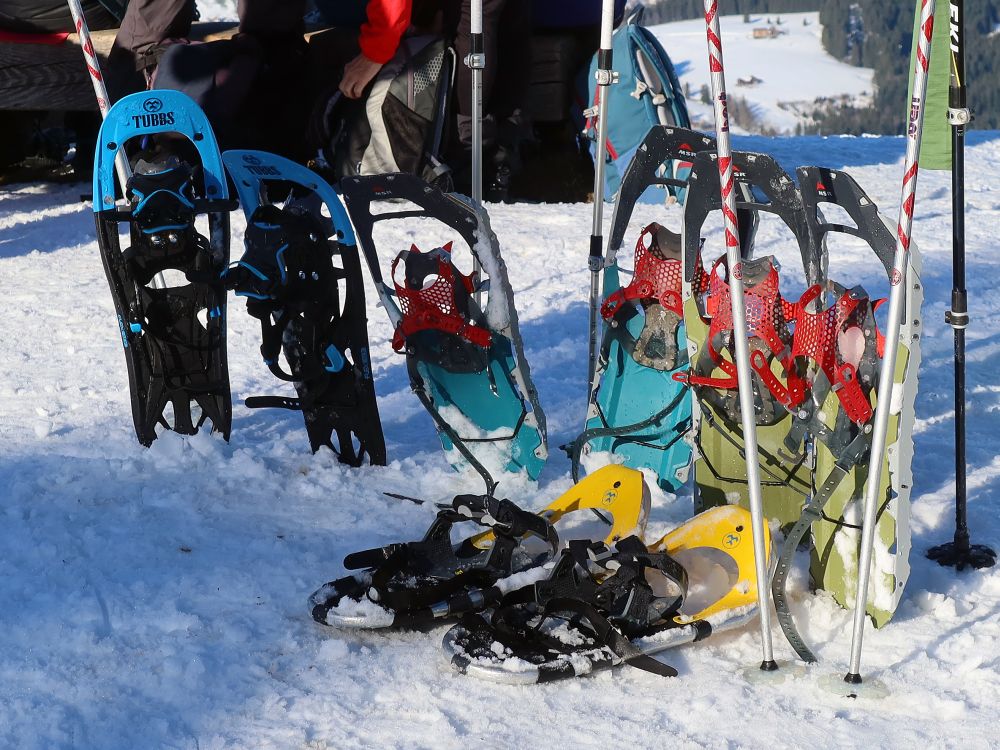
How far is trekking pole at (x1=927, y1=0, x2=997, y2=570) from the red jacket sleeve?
12.5 feet

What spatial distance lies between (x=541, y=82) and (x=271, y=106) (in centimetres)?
182

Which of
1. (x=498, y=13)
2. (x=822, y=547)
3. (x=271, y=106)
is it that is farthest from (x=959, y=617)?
(x=271, y=106)

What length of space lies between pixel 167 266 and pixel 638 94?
375cm

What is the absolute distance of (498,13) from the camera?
19.9 ft

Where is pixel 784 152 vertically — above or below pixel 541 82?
below

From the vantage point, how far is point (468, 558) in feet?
9.11

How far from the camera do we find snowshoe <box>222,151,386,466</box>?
3336mm

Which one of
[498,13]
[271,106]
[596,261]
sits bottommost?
[596,261]

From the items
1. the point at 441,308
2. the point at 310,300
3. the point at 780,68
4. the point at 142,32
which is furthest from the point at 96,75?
the point at 780,68

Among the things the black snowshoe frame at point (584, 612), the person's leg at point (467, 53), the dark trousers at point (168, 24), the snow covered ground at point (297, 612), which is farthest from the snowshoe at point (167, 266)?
the dark trousers at point (168, 24)

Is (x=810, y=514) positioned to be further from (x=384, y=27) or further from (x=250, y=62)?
(x=250, y=62)

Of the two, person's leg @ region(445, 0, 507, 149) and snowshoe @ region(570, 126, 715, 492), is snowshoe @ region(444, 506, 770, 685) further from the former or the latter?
person's leg @ region(445, 0, 507, 149)

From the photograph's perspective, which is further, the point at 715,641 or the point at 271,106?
the point at 271,106

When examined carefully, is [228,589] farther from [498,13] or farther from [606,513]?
[498,13]
